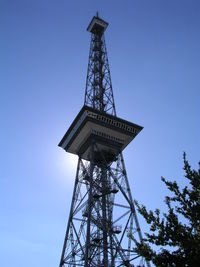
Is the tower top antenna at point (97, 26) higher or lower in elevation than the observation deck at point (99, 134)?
higher

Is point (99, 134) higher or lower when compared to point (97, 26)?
lower

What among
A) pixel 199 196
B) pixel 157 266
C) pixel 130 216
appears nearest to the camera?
pixel 157 266

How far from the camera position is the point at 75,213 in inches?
1323

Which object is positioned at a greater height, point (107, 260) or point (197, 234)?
point (107, 260)

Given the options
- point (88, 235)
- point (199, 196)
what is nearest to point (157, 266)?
point (199, 196)

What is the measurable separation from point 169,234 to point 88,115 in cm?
2454

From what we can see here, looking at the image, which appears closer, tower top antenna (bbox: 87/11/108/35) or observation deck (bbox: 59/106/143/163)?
observation deck (bbox: 59/106/143/163)

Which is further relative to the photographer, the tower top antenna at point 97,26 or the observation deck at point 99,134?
the tower top antenna at point 97,26

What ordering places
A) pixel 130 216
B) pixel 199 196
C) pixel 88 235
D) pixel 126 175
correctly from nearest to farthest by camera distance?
pixel 199 196 < pixel 88 235 < pixel 130 216 < pixel 126 175

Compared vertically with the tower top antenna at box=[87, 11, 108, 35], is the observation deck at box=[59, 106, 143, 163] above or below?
below

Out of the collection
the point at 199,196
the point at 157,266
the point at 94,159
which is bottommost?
the point at 157,266

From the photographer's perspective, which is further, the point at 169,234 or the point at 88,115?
the point at 88,115

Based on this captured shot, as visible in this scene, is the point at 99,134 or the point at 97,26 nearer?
the point at 99,134

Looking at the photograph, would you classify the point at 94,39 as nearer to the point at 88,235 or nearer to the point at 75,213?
the point at 75,213
